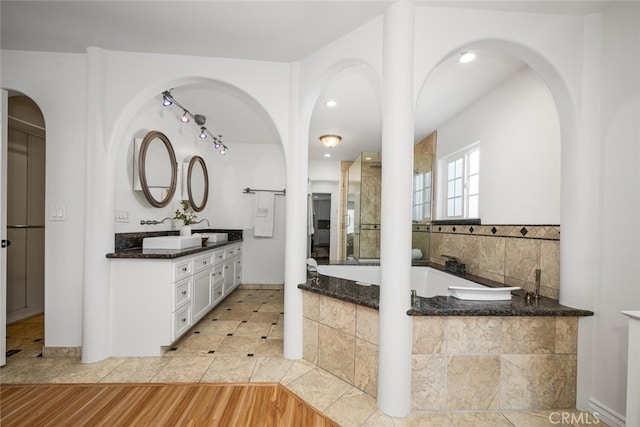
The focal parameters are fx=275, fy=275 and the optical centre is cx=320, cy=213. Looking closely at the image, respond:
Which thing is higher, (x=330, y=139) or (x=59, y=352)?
(x=330, y=139)

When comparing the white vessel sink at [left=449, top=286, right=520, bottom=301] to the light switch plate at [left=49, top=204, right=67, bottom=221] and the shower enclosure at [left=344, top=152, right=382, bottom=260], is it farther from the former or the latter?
the light switch plate at [left=49, top=204, right=67, bottom=221]

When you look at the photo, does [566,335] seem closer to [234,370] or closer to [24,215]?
[234,370]

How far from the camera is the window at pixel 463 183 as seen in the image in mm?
2826

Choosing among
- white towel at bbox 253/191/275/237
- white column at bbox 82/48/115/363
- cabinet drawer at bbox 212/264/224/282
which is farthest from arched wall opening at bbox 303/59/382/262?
cabinet drawer at bbox 212/264/224/282

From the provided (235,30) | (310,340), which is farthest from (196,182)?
(310,340)

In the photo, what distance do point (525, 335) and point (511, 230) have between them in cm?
90

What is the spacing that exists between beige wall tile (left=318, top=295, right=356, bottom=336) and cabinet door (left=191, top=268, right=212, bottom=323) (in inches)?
53.9

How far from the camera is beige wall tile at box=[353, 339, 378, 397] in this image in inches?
67.9

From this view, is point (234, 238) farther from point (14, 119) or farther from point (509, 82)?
point (509, 82)

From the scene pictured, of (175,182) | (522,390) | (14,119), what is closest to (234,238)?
(175,182)

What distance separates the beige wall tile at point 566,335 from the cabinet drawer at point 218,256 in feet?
10.1

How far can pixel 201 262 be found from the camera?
9.31ft

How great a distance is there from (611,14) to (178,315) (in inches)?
142

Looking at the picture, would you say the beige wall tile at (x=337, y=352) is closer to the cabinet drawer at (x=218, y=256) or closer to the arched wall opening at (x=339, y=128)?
the arched wall opening at (x=339, y=128)
